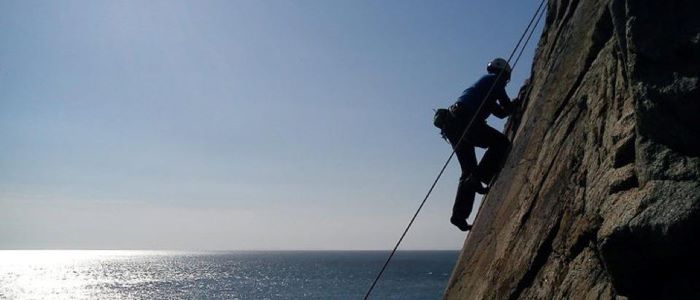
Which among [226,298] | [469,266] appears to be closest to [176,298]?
[226,298]

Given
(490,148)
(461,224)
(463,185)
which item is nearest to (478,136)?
(490,148)

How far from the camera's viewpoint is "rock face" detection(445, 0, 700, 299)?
4723 mm

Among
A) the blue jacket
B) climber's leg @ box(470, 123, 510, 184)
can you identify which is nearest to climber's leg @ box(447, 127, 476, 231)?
climber's leg @ box(470, 123, 510, 184)

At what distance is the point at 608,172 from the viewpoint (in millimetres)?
5625

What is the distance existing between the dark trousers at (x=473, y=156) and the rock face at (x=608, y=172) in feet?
4.88

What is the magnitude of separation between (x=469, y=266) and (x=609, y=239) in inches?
165

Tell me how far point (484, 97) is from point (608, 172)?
16.6ft

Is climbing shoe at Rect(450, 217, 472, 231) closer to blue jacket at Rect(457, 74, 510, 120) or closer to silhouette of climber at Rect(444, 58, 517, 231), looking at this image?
silhouette of climber at Rect(444, 58, 517, 231)

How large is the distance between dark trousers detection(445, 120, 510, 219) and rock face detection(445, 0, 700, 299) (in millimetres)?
1489

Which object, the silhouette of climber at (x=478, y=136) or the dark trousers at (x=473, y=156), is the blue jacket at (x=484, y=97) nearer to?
the silhouette of climber at (x=478, y=136)

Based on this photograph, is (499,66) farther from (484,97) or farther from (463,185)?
(463,185)

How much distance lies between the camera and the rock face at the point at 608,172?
472 centimetres

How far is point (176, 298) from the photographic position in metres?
86.0

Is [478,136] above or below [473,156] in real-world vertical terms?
above
